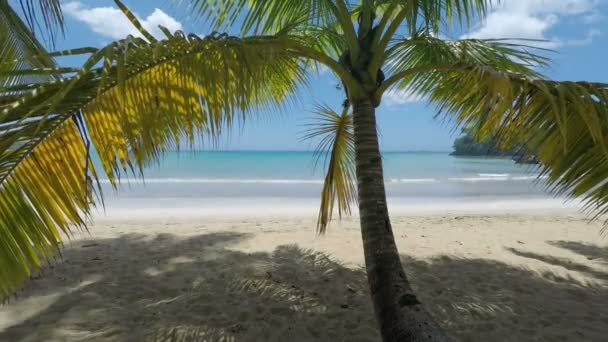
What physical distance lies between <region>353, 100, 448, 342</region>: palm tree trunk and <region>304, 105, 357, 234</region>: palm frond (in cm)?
91

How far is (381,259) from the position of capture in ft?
8.14

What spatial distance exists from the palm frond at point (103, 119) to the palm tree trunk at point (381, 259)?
3.02 ft

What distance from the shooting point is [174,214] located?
830 cm

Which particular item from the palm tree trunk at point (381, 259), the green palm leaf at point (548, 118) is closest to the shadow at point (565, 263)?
the green palm leaf at point (548, 118)

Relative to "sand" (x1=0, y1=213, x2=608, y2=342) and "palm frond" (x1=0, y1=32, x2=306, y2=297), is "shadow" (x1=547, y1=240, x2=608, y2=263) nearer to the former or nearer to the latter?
"sand" (x1=0, y1=213, x2=608, y2=342)

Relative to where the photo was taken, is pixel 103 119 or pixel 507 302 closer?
pixel 103 119

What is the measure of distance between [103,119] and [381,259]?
190 centimetres

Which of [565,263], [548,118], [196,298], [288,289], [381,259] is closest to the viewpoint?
[548,118]

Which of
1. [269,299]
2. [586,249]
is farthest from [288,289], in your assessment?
[586,249]

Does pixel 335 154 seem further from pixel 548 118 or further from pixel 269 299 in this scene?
pixel 548 118

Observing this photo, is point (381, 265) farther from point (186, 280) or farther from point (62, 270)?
point (62, 270)

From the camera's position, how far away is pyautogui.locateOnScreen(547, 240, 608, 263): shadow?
4.59 meters

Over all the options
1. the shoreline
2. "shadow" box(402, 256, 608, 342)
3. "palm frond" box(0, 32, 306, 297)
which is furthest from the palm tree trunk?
the shoreline

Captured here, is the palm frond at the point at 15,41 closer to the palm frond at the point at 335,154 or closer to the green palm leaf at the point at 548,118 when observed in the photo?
the palm frond at the point at 335,154
